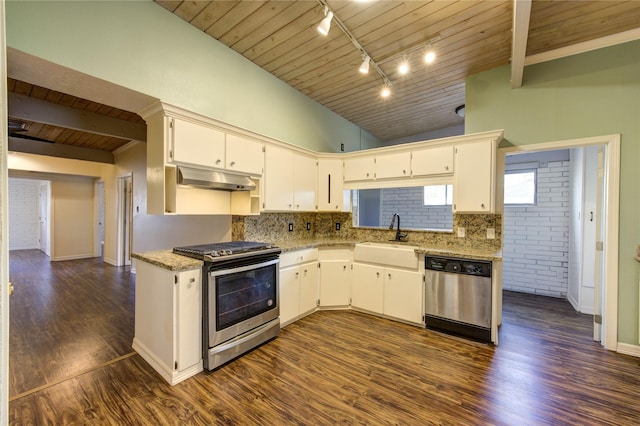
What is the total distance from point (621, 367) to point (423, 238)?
207 centimetres

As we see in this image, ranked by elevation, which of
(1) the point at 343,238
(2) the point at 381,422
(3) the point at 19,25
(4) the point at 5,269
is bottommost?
(2) the point at 381,422

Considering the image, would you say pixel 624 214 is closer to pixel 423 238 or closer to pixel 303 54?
pixel 423 238

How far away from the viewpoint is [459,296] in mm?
2895

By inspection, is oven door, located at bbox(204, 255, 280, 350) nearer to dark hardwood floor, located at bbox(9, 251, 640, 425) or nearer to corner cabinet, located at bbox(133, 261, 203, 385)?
corner cabinet, located at bbox(133, 261, 203, 385)

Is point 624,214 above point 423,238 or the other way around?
above

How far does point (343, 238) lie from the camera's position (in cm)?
421

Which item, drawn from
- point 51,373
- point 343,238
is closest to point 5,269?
point 51,373

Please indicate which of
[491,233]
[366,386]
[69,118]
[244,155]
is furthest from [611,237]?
[69,118]

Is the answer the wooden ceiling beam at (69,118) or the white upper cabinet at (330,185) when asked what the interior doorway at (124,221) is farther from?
the white upper cabinet at (330,185)

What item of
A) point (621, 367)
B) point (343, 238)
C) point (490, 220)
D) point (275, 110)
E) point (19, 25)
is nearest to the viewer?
point (19, 25)

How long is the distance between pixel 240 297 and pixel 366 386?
52.2 inches

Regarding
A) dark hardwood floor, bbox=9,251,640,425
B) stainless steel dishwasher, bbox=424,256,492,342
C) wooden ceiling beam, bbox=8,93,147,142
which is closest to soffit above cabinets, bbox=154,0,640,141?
stainless steel dishwasher, bbox=424,256,492,342

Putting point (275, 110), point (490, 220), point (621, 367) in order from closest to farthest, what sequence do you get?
point (621, 367), point (490, 220), point (275, 110)

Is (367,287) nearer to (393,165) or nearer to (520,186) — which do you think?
(393,165)
